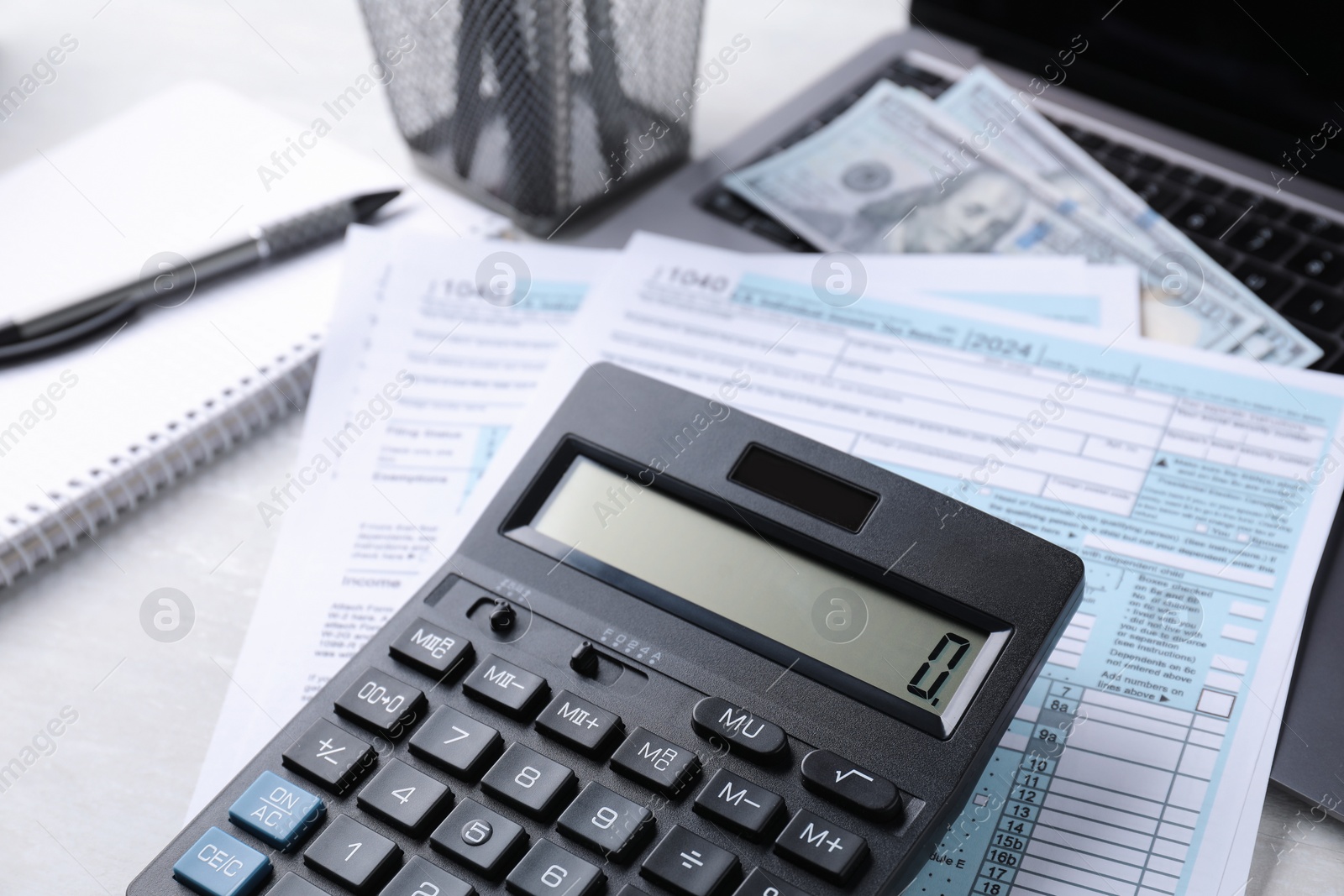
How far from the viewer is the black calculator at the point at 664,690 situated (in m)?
0.33

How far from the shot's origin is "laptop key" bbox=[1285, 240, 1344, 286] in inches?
21.2

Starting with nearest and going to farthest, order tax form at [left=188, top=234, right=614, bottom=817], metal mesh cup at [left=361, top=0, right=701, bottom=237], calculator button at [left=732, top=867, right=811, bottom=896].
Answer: calculator button at [left=732, top=867, right=811, bottom=896] < tax form at [left=188, top=234, right=614, bottom=817] < metal mesh cup at [left=361, top=0, right=701, bottom=237]

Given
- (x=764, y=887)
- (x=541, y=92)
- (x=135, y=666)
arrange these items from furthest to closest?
(x=541, y=92) < (x=135, y=666) < (x=764, y=887)

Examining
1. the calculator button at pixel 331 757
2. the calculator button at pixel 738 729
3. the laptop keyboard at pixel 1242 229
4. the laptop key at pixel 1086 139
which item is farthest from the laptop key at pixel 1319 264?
the calculator button at pixel 331 757

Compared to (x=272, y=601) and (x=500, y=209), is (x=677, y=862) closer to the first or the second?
(x=272, y=601)

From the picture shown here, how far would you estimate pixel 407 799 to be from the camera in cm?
35

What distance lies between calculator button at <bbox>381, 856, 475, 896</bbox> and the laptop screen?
20.4 inches

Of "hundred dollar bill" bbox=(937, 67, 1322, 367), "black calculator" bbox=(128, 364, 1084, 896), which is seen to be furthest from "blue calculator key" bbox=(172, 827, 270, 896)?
"hundred dollar bill" bbox=(937, 67, 1322, 367)

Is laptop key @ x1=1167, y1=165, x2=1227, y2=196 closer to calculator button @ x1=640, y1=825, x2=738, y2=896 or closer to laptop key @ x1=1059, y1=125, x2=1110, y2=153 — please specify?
laptop key @ x1=1059, y1=125, x2=1110, y2=153

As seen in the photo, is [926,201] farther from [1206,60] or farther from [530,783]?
[530,783]

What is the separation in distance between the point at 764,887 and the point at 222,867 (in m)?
0.16

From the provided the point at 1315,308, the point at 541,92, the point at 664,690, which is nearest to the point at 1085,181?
the point at 1315,308

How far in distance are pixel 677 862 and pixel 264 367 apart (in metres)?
0.31

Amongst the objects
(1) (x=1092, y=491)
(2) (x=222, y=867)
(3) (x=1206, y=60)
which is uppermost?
(3) (x=1206, y=60)
